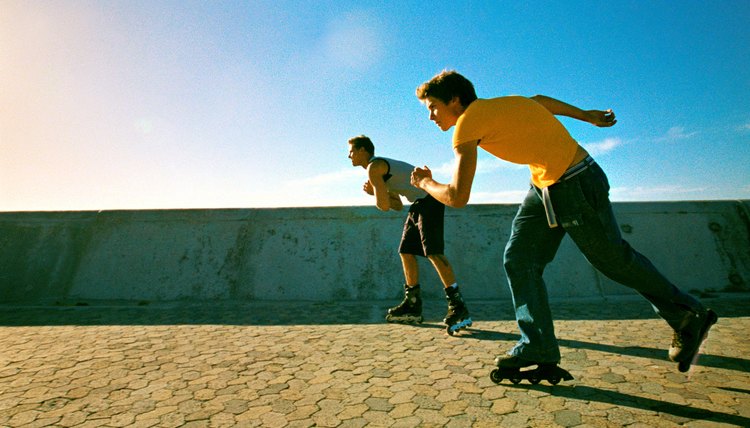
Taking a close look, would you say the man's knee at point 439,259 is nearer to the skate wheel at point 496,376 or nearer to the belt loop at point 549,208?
the skate wheel at point 496,376

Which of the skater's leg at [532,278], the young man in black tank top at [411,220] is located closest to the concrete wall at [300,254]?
the young man in black tank top at [411,220]

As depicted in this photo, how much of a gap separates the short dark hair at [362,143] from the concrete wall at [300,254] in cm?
164

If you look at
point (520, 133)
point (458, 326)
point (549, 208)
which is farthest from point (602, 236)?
point (458, 326)

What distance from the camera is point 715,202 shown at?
17.4 ft

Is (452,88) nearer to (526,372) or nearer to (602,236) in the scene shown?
(602,236)

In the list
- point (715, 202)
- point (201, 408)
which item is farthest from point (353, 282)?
point (715, 202)

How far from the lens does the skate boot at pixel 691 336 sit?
2.15 metres

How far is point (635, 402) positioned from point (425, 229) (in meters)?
2.00

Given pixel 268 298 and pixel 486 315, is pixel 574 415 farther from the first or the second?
A: pixel 268 298

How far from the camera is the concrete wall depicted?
4.90 m

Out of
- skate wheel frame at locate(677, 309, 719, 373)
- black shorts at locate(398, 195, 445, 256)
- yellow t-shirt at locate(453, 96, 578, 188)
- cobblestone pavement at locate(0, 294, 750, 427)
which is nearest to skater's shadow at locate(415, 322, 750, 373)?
cobblestone pavement at locate(0, 294, 750, 427)

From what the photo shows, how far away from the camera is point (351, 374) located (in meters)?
2.48

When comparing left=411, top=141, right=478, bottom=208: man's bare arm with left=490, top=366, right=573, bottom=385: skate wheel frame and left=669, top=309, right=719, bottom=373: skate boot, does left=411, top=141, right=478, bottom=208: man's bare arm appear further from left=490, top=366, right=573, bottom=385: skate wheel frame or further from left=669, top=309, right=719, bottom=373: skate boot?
left=669, top=309, right=719, bottom=373: skate boot

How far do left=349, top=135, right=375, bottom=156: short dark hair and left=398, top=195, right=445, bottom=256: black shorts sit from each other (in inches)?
25.7
